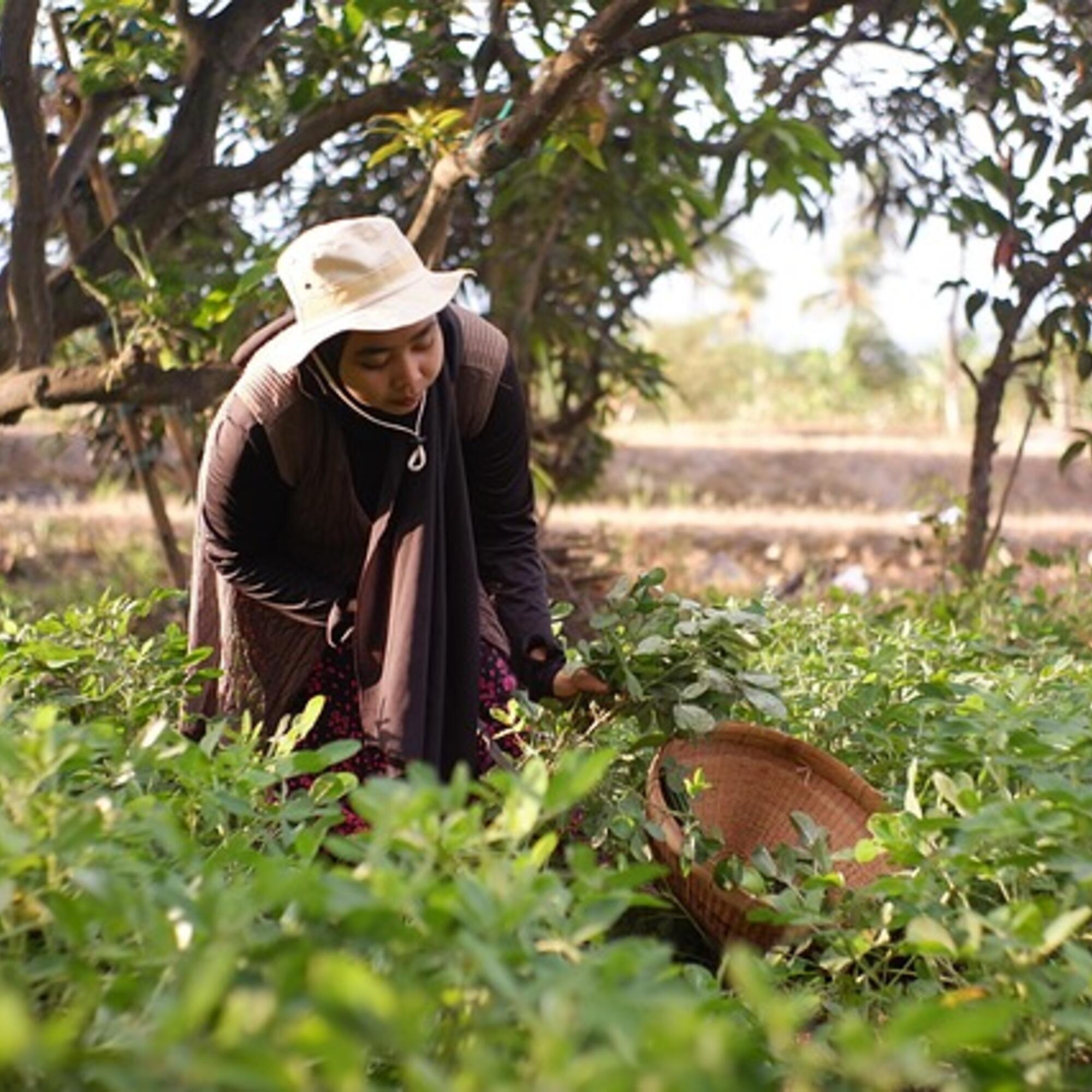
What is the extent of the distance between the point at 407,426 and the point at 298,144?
2006 millimetres

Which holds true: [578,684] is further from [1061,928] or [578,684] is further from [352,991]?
[352,991]

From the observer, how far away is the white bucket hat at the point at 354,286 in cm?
246

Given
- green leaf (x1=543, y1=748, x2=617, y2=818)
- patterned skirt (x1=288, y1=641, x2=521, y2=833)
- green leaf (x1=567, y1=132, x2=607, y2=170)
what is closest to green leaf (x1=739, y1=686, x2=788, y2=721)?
patterned skirt (x1=288, y1=641, x2=521, y2=833)

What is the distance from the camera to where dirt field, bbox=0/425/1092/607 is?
6797 mm

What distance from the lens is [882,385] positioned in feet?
61.7

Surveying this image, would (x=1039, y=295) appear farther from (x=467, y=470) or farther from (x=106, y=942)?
(x=106, y=942)

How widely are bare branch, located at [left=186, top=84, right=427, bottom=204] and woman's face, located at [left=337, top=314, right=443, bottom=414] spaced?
1955mm

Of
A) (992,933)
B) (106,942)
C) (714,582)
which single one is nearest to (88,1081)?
(106,942)

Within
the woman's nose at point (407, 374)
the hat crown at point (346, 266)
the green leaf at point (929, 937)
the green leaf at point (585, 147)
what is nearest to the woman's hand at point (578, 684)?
the woman's nose at point (407, 374)

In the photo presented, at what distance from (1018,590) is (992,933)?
3.38 metres

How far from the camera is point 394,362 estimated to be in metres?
2.49

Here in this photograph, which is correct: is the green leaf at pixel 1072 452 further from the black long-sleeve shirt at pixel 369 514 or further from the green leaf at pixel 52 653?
the green leaf at pixel 52 653

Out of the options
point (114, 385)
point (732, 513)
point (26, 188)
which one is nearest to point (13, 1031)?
point (114, 385)

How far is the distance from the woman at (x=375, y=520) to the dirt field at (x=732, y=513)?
2296mm
